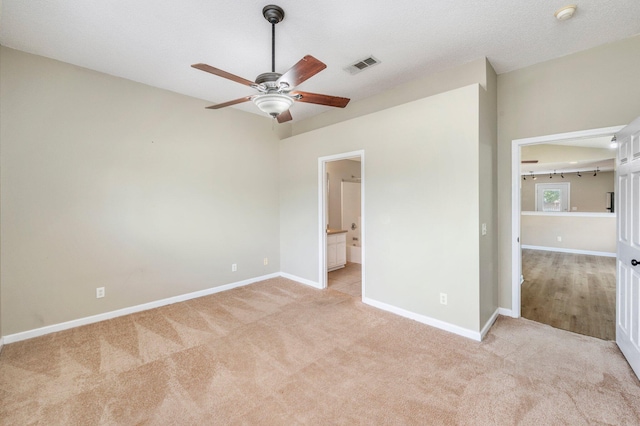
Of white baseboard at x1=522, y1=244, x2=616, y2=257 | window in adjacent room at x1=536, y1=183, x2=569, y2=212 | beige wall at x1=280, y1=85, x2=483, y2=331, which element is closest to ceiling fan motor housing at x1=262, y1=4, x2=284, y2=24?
beige wall at x1=280, y1=85, x2=483, y2=331

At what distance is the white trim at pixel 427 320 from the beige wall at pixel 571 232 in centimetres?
580

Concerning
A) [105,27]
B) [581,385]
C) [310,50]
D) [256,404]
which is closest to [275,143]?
[310,50]

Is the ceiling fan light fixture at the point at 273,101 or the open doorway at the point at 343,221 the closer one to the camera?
the ceiling fan light fixture at the point at 273,101

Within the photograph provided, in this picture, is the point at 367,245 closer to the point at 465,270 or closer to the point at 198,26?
the point at 465,270

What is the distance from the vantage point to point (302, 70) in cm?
183

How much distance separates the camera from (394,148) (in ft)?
10.9

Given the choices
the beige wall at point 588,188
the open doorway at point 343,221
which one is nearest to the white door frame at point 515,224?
the open doorway at point 343,221

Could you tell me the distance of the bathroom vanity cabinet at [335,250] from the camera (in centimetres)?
536

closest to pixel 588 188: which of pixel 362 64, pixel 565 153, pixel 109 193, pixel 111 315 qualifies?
pixel 565 153

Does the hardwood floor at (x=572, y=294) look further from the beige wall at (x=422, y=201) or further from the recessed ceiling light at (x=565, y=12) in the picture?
the recessed ceiling light at (x=565, y=12)

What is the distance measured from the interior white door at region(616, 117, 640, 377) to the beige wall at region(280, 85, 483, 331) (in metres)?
1.08

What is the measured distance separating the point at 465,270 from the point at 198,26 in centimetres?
350

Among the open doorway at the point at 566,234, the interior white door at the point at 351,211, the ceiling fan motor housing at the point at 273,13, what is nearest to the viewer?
the ceiling fan motor housing at the point at 273,13

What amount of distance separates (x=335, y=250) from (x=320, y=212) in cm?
141
